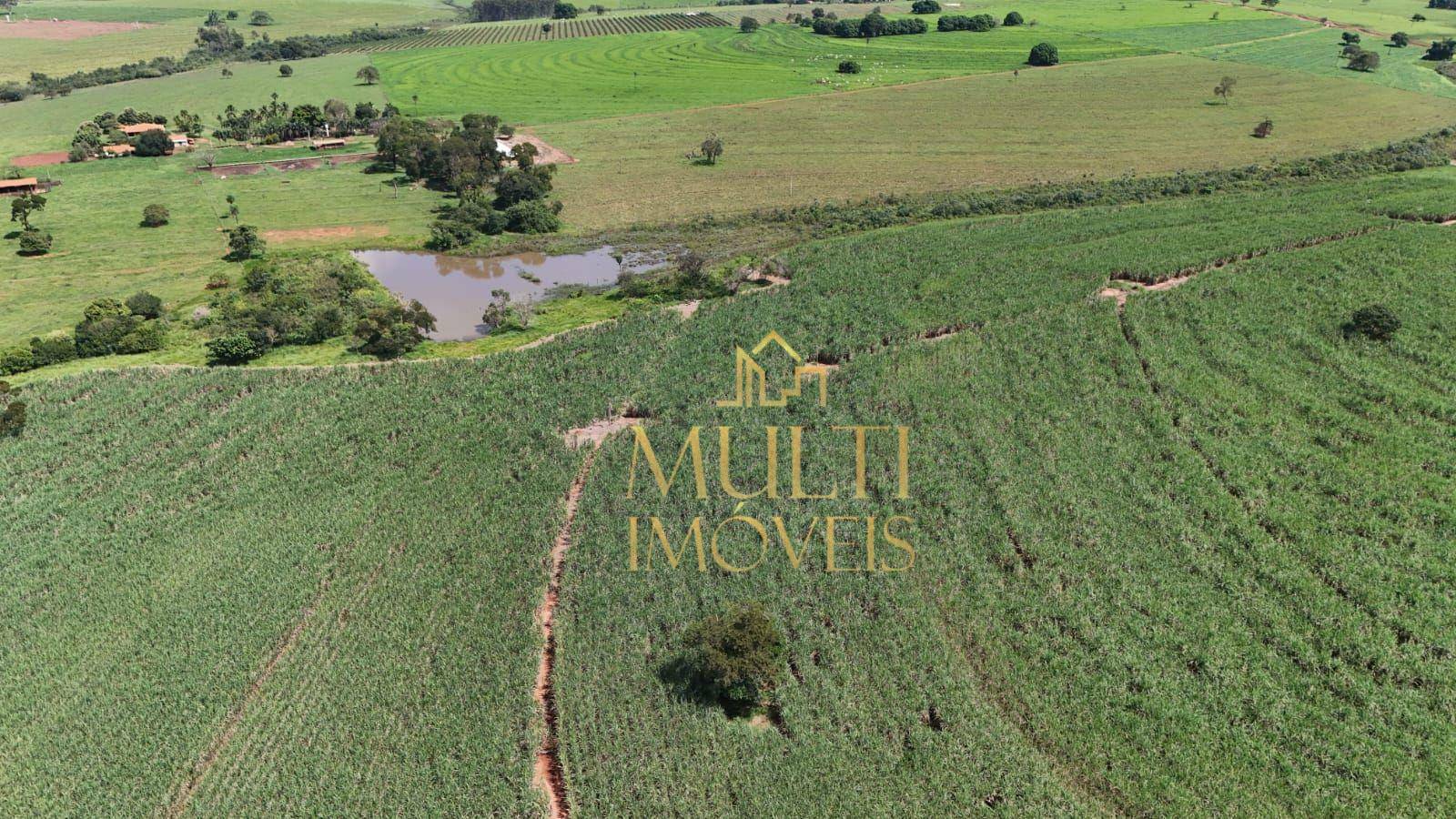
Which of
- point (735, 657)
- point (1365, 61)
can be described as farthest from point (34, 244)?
point (1365, 61)

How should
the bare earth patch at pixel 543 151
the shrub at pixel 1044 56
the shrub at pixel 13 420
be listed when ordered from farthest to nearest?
the shrub at pixel 1044 56 → the bare earth patch at pixel 543 151 → the shrub at pixel 13 420

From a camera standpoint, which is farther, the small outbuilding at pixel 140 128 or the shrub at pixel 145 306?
the small outbuilding at pixel 140 128

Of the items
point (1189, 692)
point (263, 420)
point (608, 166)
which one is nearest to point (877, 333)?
point (1189, 692)

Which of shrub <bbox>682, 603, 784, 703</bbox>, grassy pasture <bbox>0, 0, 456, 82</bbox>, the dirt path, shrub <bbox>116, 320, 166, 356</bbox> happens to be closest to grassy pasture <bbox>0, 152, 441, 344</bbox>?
shrub <bbox>116, 320, 166, 356</bbox>

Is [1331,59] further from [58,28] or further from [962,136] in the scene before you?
[58,28]

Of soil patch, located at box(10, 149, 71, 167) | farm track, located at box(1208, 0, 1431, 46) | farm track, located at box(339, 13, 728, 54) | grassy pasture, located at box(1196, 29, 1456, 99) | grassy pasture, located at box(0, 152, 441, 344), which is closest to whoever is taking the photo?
grassy pasture, located at box(0, 152, 441, 344)

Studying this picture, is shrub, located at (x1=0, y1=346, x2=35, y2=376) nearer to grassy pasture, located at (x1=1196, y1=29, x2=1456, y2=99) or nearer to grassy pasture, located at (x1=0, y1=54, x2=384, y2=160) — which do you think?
grassy pasture, located at (x1=0, y1=54, x2=384, y2=160)

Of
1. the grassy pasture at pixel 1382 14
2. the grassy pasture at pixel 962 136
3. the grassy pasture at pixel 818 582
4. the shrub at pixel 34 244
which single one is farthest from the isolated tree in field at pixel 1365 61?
the shrub at pixel 34 244

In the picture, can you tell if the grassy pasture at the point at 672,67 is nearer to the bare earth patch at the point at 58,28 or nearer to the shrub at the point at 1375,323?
A: the bare earth patch at the point at 58,28
